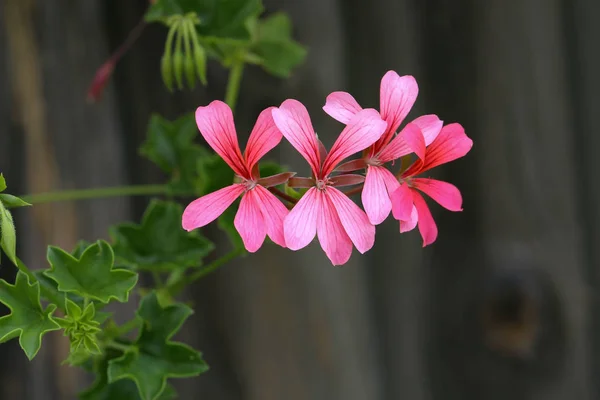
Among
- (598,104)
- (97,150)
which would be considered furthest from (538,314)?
(97,150)

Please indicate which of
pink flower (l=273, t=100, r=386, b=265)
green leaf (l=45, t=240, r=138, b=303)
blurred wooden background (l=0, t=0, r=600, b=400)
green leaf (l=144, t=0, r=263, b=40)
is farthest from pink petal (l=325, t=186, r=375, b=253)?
blurred wooden background (l=0, t=0, r=600, b=400)

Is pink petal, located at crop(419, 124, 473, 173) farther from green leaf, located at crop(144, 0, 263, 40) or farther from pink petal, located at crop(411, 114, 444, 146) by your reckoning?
green leaf, located at crop(144, 0, 263, 40)

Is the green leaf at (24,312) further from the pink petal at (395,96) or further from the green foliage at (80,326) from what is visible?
the pink petal at (395,96)

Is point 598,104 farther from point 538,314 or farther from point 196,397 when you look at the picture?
point 196,397

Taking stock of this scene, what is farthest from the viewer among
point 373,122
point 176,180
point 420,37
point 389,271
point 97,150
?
point 389,271

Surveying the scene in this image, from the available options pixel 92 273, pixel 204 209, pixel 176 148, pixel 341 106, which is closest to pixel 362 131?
pixel 341 106

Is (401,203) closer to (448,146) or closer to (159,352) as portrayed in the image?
(448,146)
